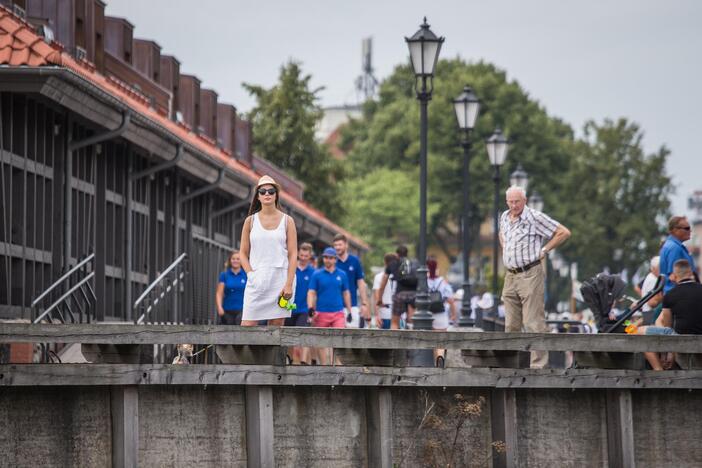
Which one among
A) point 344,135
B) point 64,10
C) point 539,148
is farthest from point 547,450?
point 344,135

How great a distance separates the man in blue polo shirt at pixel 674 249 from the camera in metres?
18.0

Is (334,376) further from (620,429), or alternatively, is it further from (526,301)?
(526,301)

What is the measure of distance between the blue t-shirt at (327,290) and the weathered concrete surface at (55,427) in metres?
7.34

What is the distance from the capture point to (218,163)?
28.8m

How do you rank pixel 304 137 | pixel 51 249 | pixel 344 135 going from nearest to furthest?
pixel 51 249 → pixel 304 137 → pixel 344 135

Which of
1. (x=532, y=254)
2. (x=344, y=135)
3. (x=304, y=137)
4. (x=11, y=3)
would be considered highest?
(x=344, y=135)

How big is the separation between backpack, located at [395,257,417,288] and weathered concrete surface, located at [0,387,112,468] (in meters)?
11.7

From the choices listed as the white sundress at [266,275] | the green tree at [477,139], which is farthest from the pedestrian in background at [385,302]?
the green tree at [477,139]

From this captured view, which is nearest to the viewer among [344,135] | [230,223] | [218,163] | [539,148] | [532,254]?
[532,254]

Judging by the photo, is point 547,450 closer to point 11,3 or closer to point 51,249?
point 51,249

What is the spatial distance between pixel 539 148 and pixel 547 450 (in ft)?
236

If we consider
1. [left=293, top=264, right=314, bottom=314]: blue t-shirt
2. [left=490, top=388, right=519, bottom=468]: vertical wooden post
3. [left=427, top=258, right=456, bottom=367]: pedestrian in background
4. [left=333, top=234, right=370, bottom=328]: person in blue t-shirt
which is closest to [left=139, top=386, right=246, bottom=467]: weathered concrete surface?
[left=490, top=388, right=519, bottom=468]: vertical wooden post

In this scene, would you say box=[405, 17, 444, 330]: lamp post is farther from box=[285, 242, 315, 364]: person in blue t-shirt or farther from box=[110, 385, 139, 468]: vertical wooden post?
box=[110, 385, 139, 468]: vertical wooden post

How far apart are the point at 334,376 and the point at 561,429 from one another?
227 centimetres
